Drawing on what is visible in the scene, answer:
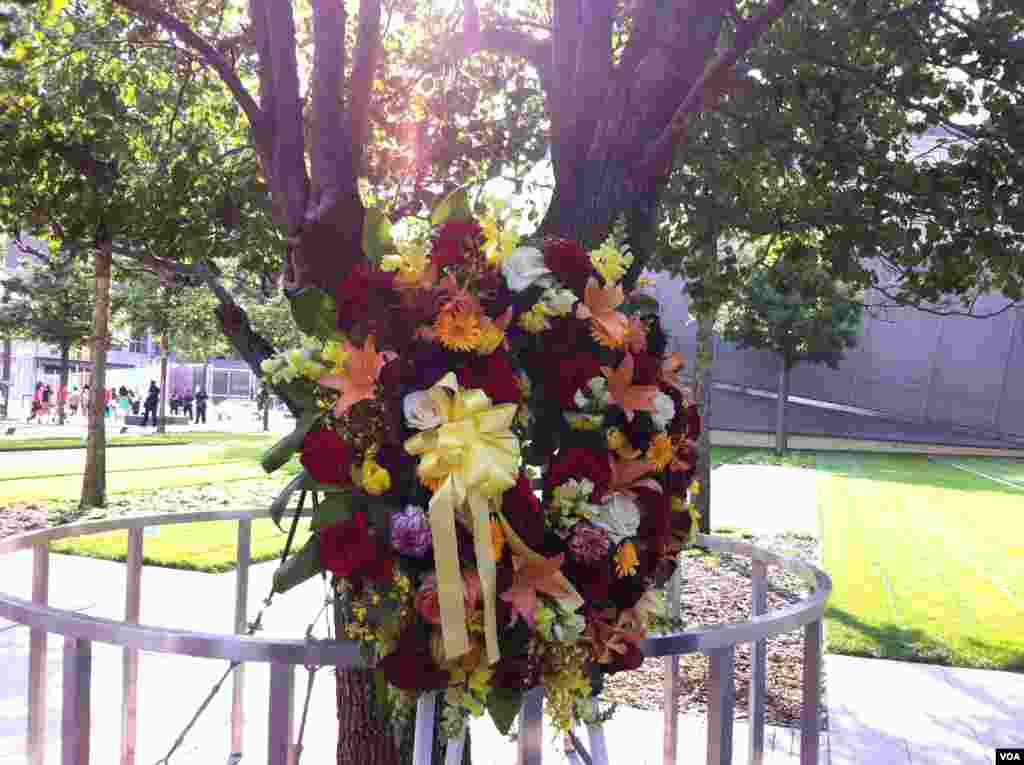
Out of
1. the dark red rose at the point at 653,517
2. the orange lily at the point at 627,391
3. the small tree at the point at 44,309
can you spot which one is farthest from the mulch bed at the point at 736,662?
the small tree at the point at 44,309

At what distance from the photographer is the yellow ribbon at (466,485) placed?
1678 mm

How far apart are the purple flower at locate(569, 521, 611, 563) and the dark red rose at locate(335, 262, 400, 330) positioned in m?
0.59

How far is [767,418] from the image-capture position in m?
44.9

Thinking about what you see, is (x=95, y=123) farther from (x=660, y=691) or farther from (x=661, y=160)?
(x=660, y=691)

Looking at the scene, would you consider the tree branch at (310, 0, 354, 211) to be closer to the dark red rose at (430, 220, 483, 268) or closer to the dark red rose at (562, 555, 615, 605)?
the dark red rose at (430, 220, 483, 268)

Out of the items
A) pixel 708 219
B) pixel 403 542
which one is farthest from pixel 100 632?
pixel 708 219

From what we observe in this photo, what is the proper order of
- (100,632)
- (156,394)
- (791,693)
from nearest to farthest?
(100,632)
(791,693)
(156,394)

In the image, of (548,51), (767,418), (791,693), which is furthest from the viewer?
(767,418)

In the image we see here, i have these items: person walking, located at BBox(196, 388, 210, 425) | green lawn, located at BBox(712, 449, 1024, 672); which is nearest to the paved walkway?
green lawn, located at BBox(712, 449, 1024, 672)

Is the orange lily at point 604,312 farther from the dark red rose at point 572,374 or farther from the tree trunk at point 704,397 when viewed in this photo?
the tree trunk at point 704,397

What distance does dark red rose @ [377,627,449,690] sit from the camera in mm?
1772

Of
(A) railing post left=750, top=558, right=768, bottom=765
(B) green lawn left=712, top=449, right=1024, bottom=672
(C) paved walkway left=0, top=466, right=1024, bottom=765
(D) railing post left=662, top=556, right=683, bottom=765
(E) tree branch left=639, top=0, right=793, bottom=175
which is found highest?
(E) tree branch left=639, top=0, right=793, bottom=175

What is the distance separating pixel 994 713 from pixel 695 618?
2.28m

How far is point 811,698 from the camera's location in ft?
7.81
